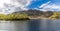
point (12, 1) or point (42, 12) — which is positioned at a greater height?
point (12, 1)

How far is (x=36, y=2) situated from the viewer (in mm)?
8508

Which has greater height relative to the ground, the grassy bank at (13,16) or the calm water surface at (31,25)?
the grassy bank at (13,16)

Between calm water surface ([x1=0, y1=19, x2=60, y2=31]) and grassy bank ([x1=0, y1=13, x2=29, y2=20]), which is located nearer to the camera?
grassy bank ([x1=0, y1=13, x2=29, y2=20])

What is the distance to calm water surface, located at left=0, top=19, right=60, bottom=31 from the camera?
8461 millimetres

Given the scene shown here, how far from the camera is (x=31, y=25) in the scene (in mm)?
9312

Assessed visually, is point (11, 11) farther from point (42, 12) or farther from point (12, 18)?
point (42, 12)

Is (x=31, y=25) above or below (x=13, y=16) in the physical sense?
below

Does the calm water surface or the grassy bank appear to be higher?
the grassy bank

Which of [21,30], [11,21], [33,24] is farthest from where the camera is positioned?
[33,24]

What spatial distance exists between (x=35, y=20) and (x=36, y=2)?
0.70 meters

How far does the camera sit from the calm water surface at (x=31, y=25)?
8.46 m

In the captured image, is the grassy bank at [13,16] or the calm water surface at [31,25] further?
the calm water surface at [31,25]

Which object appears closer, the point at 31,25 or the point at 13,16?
the point at 13,16

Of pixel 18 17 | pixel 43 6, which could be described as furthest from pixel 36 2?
pixel 18 17
